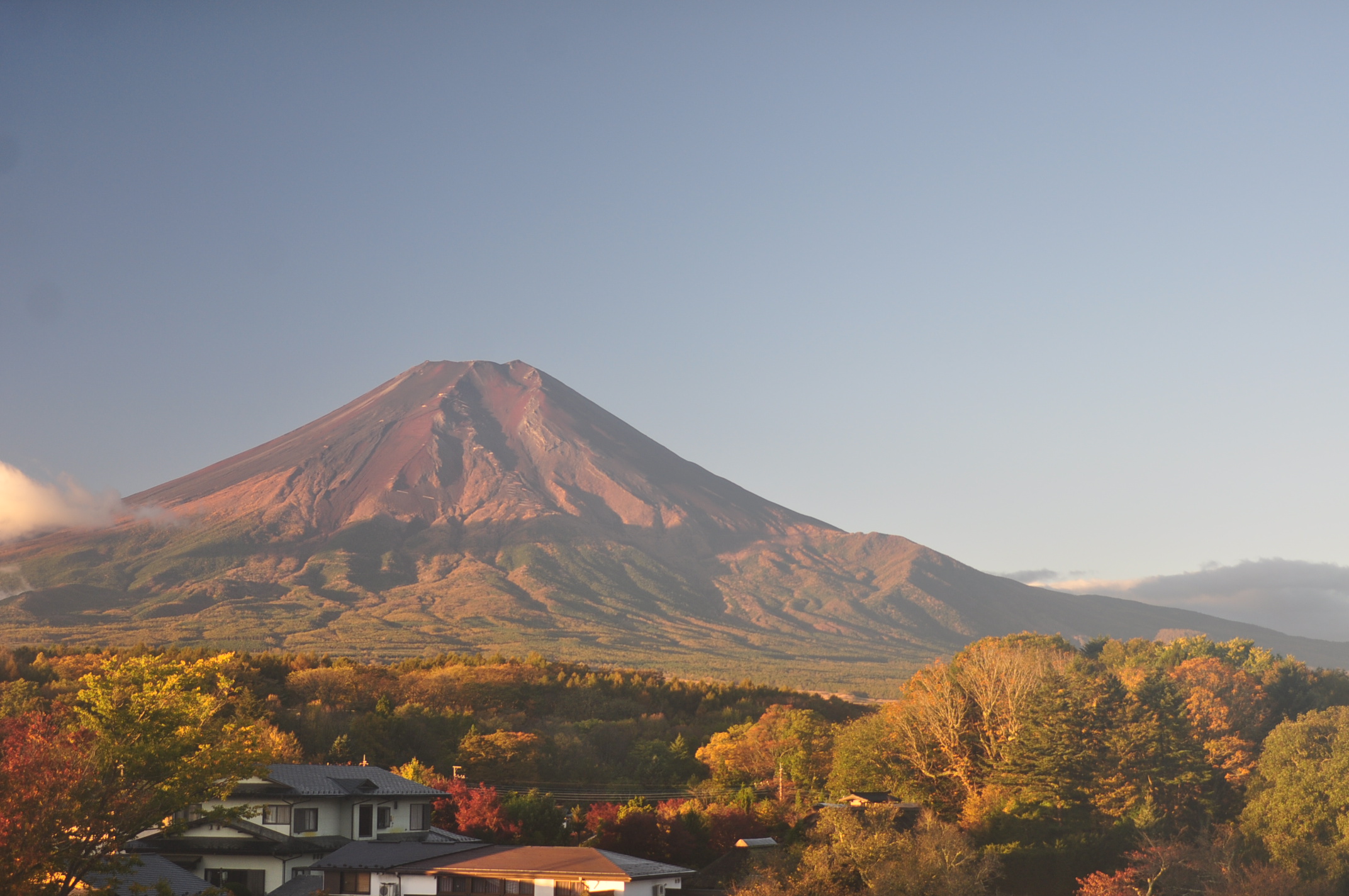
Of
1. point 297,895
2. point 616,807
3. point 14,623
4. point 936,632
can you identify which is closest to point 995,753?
point 616,807

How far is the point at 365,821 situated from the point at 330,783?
1.42 metres

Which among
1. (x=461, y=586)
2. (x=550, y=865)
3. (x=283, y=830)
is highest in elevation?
(x=461, y=586)

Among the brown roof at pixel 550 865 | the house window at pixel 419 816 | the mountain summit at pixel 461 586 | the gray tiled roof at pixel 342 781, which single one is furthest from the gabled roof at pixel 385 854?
the mountain summit at pixel 461 586

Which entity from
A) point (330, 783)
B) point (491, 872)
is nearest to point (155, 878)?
point (330, 783)

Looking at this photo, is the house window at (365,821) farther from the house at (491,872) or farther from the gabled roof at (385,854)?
the house at (491,872)

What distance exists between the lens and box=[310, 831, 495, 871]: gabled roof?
2936 cm

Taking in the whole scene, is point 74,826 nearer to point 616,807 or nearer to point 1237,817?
point 616,807

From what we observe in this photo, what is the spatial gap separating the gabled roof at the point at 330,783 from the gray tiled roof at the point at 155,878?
250cm

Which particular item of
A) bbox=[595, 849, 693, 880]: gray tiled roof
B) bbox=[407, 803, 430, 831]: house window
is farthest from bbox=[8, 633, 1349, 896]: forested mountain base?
bbox=[407, 803, 430, 831]: house window

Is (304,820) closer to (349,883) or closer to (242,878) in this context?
(242,878)

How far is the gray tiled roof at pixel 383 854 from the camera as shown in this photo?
2939cm

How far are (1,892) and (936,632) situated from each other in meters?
163

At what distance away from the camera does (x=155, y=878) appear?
28.2 m

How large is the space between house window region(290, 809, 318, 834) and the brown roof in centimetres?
450
